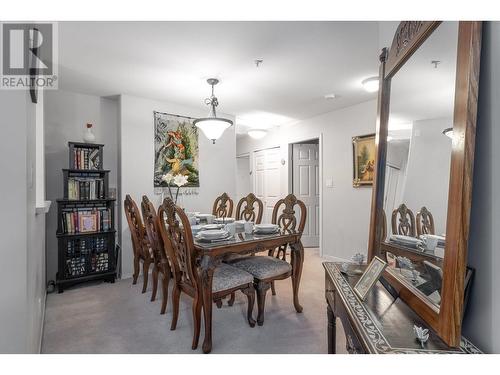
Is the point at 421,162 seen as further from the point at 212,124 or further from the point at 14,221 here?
the point at 212,124

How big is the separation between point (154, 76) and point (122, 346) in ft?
8.48

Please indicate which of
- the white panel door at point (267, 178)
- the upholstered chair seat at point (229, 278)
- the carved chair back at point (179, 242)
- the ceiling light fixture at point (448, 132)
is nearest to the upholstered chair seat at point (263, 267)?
the upholstered chair seat at point (229, 278)

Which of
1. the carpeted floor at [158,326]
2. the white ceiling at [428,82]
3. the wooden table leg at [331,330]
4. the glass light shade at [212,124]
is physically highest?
the glass light shade at [212,124]

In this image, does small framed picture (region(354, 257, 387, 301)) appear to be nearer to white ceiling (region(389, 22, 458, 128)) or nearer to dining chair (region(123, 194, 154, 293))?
white ceiling (region(389, 22, 458, 128))

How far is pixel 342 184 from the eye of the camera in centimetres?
445

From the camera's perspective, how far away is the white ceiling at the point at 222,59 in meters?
2.16

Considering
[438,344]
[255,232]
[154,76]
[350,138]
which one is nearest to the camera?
[438,344]

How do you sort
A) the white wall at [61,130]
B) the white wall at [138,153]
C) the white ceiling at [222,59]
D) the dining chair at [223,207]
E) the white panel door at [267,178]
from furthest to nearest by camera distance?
the white panel door at [267,178]
the dining chair at [223,207]
the white wall at [138,153]
the white wall at [61,130]
the white ceiling at [222,59]

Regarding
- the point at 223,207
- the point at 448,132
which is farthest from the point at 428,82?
the point at 223,207

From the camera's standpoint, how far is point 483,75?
797mm

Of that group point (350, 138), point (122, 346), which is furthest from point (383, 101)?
point (350, 138)

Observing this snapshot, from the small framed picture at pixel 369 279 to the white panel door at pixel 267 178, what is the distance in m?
4.53

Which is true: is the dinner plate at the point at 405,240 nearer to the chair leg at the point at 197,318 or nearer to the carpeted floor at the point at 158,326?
the carpeted floor at the point at 158,326
